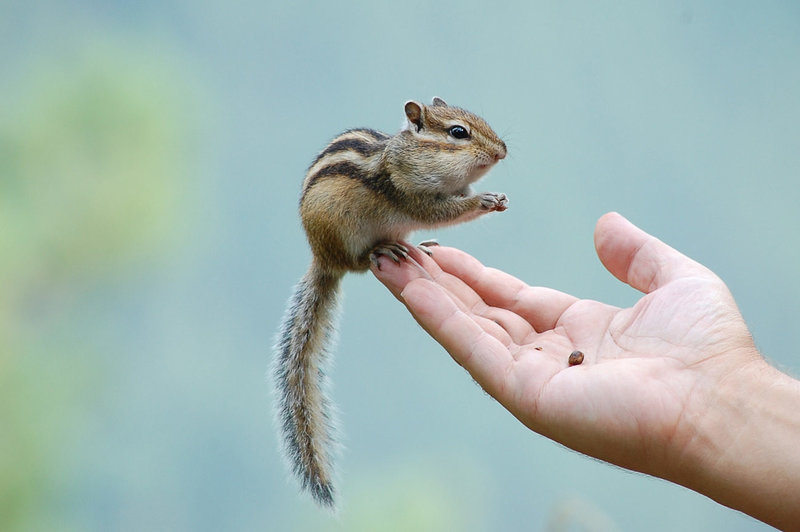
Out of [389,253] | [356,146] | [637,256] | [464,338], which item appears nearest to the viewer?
[464,338]

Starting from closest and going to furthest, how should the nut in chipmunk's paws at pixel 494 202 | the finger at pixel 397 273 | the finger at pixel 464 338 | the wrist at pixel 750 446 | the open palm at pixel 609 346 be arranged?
the wrist at pixel 750 446
the open palm at pixel 609 346
the finger at pixel 464 338
the finger at pixel 397 273
the nut in chipmunk's paws at pixel 494 202

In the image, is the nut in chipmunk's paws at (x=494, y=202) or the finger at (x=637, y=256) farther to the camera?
the nut in chipmunk's paws at (x=494, y=202)

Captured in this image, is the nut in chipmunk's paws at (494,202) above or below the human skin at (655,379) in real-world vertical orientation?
above

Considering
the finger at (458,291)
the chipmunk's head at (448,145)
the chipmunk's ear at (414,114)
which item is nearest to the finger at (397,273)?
the finger at (458,291)

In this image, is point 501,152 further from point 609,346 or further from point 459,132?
point 609,346

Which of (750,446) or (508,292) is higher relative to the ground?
(508,292)

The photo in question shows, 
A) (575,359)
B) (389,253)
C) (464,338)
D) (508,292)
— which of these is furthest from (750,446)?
(389,253)

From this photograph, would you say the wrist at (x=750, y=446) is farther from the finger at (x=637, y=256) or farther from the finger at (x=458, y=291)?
the finger at (x=458, y=291)

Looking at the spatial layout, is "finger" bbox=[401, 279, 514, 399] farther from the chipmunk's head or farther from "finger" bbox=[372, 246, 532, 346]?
the chipmunk's head
